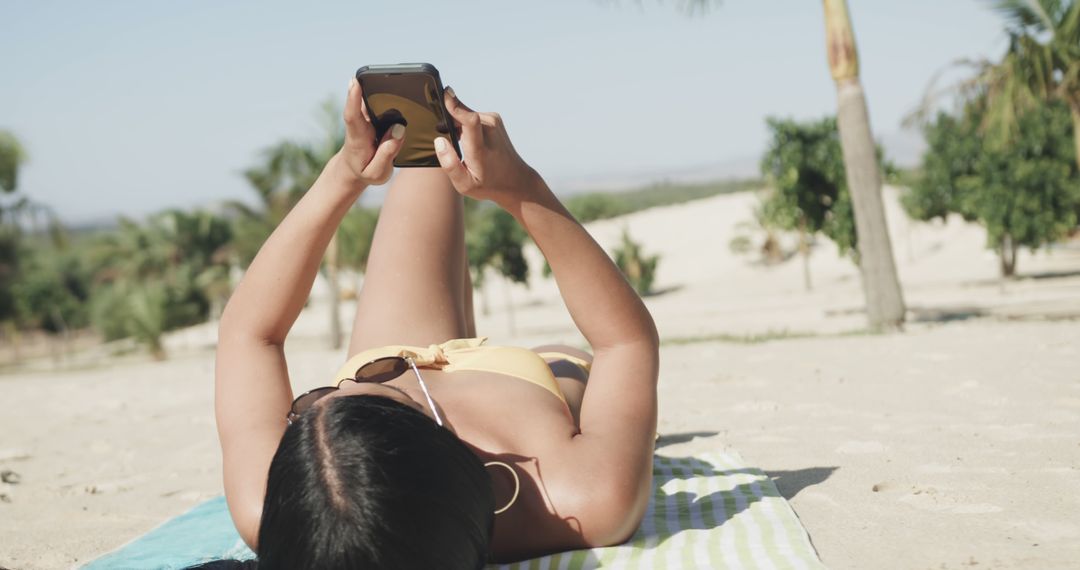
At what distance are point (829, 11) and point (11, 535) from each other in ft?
27.4

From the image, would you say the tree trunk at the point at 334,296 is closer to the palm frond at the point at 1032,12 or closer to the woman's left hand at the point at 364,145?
the palm frond at the point at 1032,12

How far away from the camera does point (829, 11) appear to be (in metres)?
8.80

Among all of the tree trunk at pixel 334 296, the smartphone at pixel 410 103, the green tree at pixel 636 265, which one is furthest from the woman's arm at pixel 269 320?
the green tree at pixel 636 265

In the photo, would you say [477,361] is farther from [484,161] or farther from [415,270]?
[484,161]

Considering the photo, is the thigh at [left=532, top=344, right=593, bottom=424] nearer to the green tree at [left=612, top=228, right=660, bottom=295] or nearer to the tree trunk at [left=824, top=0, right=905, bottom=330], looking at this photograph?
the tree trunk at [left=824, top=0, right=905, bottom=330]

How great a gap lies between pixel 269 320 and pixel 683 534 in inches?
50.1

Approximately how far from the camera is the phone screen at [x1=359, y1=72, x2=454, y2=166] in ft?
6.12

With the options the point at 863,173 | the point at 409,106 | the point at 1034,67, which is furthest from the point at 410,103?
the point at 1034,67

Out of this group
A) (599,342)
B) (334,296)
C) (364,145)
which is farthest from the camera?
(334,296)

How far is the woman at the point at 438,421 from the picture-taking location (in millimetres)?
1604

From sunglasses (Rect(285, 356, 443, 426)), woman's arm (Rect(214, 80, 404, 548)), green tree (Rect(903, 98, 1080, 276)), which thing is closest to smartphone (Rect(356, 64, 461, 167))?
woman's arm (Rect(214, 80, 404, 548))

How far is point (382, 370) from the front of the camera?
2287mm

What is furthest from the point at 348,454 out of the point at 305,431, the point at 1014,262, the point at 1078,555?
the point at 1014,262

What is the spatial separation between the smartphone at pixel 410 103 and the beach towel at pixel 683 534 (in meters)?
1.09
